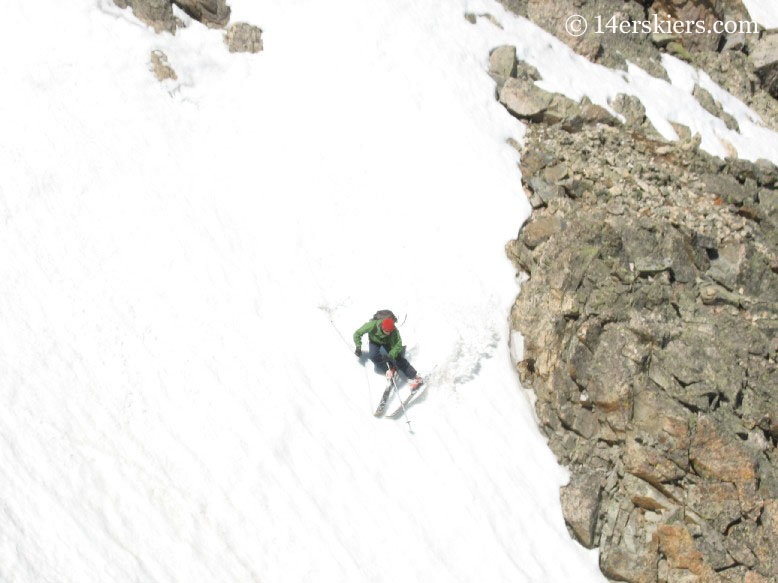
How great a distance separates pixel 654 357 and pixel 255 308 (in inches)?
314

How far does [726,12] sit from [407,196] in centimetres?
1900

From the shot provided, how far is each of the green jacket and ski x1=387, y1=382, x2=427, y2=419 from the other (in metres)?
0.83

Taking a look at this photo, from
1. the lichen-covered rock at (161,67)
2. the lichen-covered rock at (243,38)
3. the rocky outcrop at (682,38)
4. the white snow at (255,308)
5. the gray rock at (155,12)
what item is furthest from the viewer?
the rocky outcrop at (682,38)

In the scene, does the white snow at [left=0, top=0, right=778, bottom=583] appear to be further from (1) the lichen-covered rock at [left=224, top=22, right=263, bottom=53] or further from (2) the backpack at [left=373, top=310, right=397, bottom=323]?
(2) the backpack at [left=373, top=310, right=397, bottom=323]

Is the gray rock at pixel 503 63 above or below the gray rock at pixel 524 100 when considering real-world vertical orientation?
above

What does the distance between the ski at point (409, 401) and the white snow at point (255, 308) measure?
19 cm

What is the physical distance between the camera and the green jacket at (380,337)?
12.5 m

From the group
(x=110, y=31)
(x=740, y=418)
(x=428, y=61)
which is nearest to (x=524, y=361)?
(x=740, y=418)

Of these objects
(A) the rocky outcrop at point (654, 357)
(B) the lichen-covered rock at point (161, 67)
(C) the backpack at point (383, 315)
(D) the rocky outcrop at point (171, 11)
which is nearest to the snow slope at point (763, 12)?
(A) the rocky outcrop at point (654, 357)

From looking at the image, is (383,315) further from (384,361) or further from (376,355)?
(384,361)

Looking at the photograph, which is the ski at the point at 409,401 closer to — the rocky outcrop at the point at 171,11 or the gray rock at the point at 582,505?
the gray rock at the point at 582,505

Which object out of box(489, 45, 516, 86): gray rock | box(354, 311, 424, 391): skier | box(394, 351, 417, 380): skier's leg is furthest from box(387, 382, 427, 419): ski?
box(489, 45, 516, 86): gray rock

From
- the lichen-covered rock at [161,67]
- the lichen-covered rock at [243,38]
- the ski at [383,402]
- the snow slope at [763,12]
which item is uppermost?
the lichen-covered rock at [243,38]

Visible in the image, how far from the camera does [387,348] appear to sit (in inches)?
500
